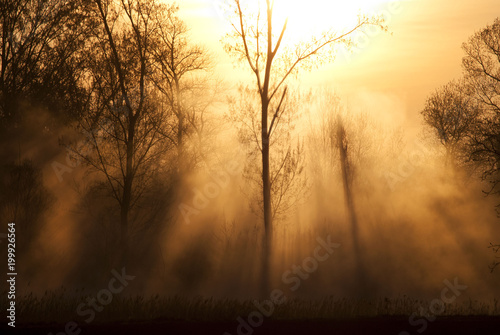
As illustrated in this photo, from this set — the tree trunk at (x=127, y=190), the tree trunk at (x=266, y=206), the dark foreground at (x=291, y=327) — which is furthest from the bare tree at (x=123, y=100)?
the dark foreground at (x=291, y=327)

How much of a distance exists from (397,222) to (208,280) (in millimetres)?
15212

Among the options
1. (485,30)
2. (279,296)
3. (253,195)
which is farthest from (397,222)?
(279,296)

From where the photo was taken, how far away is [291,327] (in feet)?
36.6

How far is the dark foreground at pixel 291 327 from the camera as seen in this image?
34.1 feet

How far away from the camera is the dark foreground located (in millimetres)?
10398

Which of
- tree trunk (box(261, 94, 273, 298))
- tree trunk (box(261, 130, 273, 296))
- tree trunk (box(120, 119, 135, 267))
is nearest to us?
tree trunk (box(120, 119, 135, 267))

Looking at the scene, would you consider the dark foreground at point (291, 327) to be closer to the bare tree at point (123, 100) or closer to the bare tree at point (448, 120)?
the bare tree at point (123, 100)

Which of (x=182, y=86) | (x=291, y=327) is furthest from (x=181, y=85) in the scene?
(x=291, y=327)

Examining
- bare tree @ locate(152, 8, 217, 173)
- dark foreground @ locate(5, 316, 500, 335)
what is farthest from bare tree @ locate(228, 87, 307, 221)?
dark foreground @ locate(5, 316, 500, 335)

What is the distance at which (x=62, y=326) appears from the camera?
34.6 feet

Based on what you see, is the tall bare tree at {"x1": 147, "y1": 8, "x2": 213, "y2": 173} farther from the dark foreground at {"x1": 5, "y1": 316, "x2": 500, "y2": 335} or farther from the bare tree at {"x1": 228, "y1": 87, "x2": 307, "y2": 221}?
the dark foreground at {"x1": 5, "y1": 316, "x2": 500, "y2": 335}

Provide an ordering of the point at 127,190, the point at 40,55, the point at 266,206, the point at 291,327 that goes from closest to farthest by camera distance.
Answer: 1. the point at 291,327
2. the point at 127,190
3. the point at 266,206
4. the point at 40,55

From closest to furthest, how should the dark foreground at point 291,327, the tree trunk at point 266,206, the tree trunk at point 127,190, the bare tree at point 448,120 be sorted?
the dark foreground at point 291,327 → the tree trunk at point 127,190 → the tree trunk at point 266,206 → the bare tree at point 448,120

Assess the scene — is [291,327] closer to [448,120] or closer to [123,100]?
[123,100]
